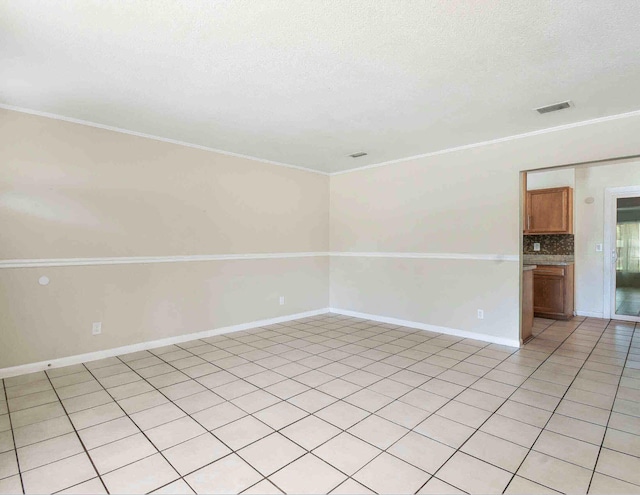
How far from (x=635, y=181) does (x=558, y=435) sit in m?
4.74

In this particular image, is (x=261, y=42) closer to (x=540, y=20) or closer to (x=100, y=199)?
(x=540, y=20)

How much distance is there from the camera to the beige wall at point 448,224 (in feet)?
12.0

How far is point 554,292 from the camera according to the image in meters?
5.37

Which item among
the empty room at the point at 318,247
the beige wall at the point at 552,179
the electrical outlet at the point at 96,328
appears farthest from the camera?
the beige wall at the point at 552,179

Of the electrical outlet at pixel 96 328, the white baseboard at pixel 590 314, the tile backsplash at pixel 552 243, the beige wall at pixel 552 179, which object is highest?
the beige wall at pixel 552 179

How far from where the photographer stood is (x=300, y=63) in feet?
7.57

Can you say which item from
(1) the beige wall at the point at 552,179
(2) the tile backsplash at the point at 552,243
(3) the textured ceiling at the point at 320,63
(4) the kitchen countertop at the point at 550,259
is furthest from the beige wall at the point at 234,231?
(2) the tile backsplash at the point at 552,243

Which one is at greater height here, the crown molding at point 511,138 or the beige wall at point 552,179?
the crown molding at point 511,138

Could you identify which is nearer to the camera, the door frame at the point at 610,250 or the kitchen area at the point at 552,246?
the door frame at the point at 610,250

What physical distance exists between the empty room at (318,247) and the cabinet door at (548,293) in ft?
0.11

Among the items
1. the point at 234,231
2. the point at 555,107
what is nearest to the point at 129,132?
the point at 234,231

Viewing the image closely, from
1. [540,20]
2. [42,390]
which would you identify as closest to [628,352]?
[540,20]

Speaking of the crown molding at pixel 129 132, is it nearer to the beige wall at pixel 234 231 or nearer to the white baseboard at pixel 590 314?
the beige wall at pixel 234 231

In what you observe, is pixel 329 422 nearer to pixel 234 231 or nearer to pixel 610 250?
pixel 234 231
